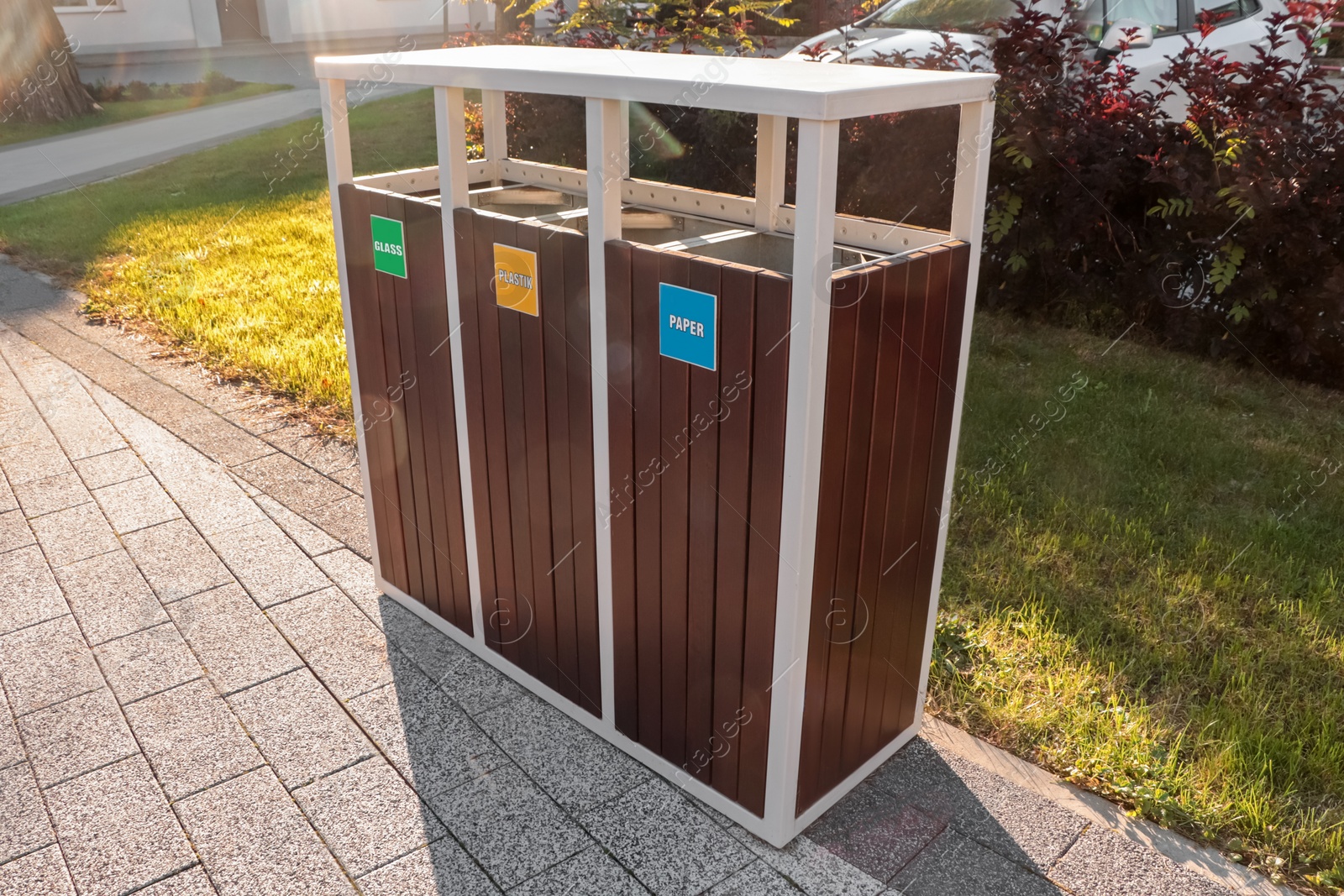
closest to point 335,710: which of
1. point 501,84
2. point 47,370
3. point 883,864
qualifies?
point 883,864

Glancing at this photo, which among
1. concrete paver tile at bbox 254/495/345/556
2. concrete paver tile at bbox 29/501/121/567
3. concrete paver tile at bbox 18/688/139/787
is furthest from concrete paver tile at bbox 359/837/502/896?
concrete paver tile at bbox 29/501/121/567

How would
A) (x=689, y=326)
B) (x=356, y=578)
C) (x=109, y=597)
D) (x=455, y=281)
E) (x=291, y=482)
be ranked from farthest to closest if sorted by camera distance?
(x=291, y=482) < (x=356, y=578) < (x=109, y=597) < (x=455, y=281) < (x=689, y=326)

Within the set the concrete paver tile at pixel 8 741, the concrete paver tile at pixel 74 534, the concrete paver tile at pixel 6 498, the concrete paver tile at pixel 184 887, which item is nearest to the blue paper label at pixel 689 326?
the concrete paver tile at pixel 184 887

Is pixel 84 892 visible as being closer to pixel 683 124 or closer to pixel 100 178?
pixel 683 124

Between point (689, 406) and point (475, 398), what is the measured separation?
1048mm

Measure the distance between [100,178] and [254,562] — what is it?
32.6 ft

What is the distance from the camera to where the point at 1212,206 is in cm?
563

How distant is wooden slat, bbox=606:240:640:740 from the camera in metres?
2.86

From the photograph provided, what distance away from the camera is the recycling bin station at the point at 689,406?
258 cm

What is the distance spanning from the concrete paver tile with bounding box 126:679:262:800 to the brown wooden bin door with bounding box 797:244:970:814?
1.88m

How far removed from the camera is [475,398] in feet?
11.6

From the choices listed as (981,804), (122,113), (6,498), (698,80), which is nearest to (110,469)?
(6,498)

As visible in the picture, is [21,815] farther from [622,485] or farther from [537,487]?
[622,485]

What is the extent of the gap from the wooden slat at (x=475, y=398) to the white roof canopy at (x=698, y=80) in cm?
46
